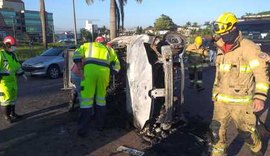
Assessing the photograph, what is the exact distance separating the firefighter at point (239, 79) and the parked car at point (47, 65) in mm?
9665

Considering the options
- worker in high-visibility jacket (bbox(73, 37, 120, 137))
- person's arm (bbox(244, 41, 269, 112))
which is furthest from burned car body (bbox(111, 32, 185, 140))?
person's arm (bbox(244, 41, 269, 112))

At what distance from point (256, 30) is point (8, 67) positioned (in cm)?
805

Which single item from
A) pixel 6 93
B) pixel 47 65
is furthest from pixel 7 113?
pixel 47 65

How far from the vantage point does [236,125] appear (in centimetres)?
Answer: 444

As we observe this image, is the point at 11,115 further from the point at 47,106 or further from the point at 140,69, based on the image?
the point at 140,69

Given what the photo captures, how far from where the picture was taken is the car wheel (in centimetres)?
1384

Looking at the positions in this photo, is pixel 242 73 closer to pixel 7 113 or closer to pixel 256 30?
pixel 7 113

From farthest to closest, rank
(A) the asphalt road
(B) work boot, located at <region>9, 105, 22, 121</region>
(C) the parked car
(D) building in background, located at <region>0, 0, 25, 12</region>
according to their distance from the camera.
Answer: (D) building in background, located at <region>0, 0, 25, 12</region> < (C) the parked car < (B) work boot, located at <region>9, 105, 22, 121</region> < (A) the asphalt road

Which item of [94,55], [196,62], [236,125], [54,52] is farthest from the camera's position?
[54,52]

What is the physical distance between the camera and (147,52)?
5.58 metres

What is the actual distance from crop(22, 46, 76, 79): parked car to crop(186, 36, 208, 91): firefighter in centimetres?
476

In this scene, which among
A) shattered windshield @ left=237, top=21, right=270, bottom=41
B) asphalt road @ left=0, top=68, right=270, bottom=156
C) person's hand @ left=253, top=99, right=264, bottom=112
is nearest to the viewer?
person's hand @ left=253, top=99, right=264, bottom=112

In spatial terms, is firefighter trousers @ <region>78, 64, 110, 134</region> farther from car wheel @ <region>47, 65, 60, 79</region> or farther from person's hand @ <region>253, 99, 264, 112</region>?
car wheel @ <region>47, 65, 60, 79</region>

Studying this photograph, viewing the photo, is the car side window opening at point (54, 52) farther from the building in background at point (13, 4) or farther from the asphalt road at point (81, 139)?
the building in background at point (13, 4)
